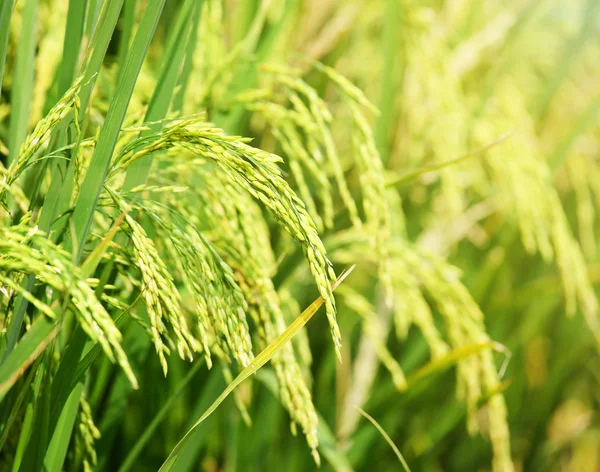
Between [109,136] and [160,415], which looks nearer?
[109,136]

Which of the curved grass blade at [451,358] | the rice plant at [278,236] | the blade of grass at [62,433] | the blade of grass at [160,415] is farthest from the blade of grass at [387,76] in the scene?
the blade of grass at [62,433]

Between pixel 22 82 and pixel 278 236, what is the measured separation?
54cm

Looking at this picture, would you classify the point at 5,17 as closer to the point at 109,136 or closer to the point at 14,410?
the point at 109,136

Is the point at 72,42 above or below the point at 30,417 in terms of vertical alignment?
above

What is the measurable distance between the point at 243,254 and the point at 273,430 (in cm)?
48

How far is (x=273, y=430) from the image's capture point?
37.2 inches

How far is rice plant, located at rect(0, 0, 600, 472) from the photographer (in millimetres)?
433

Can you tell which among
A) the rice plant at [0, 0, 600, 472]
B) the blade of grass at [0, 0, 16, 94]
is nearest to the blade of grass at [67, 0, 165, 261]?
the rice plant at [0, 0, 600, 472]

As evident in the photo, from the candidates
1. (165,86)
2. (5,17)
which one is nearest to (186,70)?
(165,86)

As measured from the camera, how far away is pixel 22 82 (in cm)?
56

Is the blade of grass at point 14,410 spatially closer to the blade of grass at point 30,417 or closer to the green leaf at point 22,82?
the blade of grass at point 30,417

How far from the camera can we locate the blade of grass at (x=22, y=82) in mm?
557

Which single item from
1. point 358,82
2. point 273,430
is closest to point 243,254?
point 273,430

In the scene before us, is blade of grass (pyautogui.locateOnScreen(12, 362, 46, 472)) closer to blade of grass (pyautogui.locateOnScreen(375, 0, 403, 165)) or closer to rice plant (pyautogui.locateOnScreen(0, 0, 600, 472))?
rice plant (pyautogui.locateOnScreen(0, 0, 600, 472))
